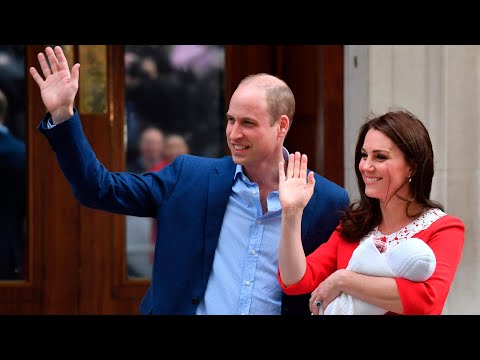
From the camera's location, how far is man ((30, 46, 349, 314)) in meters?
3.08

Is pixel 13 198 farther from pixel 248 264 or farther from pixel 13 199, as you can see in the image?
pixel 248 264

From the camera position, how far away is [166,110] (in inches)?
197

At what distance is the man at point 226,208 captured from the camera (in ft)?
10.1

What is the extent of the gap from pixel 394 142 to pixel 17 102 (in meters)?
2.87

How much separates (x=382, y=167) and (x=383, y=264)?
355 millimetres

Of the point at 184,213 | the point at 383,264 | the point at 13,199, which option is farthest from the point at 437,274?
the point at 13,199

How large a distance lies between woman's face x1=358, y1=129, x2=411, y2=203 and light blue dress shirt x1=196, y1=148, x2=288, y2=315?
1.55ft

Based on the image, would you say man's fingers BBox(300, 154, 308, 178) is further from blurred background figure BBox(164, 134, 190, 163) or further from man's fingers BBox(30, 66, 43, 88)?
blurred background figure BBox(164, 134, 190, 163)

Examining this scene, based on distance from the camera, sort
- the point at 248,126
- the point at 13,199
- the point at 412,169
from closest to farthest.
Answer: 1. the point at 412,169
2. the point at 248,126
3. the point at 13,199

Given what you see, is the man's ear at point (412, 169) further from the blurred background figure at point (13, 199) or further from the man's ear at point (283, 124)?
the blurred background figure at point (13, 199)

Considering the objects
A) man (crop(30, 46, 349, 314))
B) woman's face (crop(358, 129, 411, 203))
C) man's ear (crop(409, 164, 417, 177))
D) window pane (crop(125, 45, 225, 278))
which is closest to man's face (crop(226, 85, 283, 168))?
man (crop(30, 46, 349, 314))

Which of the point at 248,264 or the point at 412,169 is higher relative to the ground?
the point at 412,169

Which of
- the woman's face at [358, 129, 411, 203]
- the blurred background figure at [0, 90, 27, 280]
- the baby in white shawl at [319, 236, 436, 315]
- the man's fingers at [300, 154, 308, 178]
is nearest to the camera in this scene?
the baby in white shawl at [319, 236, 436, 315]

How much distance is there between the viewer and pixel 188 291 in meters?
3.18
